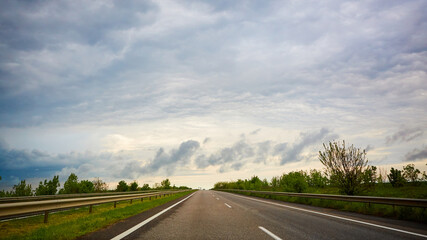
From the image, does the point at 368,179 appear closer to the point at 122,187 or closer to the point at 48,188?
the point at 48,188

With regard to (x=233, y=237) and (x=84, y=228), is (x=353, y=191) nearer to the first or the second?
(x=233, y=237)

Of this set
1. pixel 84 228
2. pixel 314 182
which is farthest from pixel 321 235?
pixel 314 182

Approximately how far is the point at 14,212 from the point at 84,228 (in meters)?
2.15

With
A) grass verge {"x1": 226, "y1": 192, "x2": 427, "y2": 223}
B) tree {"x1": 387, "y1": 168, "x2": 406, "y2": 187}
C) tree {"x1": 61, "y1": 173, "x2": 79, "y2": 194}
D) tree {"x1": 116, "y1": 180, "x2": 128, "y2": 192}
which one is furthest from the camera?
tree {"x1": 116, "y1": 180, "x2": 128, "y2": 192}

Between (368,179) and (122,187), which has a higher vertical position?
(368,179)

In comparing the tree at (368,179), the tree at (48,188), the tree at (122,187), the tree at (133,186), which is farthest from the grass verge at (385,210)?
the tree at (122,187)

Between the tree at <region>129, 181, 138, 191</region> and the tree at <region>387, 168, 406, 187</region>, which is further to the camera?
the tree at <region>129, 181, 138, 191</region>

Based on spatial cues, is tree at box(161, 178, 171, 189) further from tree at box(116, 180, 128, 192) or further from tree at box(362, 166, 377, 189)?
tree at box(362, 166, 377, 189)

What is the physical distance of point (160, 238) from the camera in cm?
545

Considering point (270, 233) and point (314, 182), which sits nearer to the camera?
point (270, 233)

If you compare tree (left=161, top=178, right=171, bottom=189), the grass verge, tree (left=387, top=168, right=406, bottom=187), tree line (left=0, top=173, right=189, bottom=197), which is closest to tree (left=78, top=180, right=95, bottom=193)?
tree line (left=0, top=173, right=189, bottom=197)

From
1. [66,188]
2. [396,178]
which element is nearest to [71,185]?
Answer: [66,188]

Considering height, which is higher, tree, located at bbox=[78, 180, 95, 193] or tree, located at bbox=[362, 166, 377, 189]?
tree, located at bbox=[362, 166, 377, 189]

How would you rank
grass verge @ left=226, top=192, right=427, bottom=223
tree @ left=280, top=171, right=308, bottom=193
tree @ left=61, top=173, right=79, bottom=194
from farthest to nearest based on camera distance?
1. tree @ left=61, top=173, right=79, bottom=194
2. tree @ left=280, top=171, right=308, bottom=193
3. grass verge @ left=226, top=192, right=427, bottom=223
